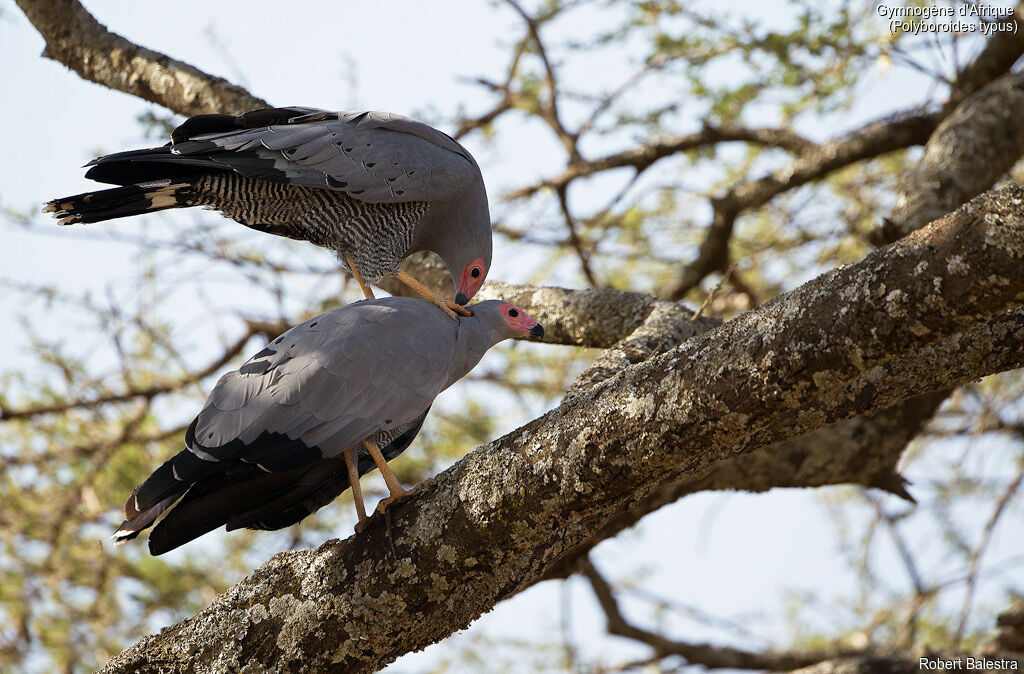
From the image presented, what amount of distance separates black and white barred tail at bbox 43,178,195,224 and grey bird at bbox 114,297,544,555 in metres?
1.11

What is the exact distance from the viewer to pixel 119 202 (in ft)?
12.0

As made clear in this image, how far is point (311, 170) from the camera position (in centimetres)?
384

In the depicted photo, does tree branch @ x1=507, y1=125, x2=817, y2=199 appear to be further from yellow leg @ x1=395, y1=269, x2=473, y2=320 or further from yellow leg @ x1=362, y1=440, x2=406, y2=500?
yellow leg @ x1=362, y1=440, x2=406, y2=500

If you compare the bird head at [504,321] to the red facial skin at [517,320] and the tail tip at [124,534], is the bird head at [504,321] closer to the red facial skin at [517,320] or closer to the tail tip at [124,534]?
the red facial skin at [517,320]

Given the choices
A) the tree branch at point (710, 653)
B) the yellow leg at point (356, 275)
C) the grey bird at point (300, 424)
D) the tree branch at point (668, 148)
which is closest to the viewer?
the grey bird at point (300, 424)

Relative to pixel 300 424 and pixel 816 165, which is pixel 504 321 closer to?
pixel 300 424

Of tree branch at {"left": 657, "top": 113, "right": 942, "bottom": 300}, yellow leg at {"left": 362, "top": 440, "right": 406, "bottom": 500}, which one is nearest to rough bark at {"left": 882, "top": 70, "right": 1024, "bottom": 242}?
tree branch at {"left": 657, "top": 113, "right": 942, "bottom": 300}

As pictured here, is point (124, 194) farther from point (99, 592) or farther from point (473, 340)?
point (99, 592)

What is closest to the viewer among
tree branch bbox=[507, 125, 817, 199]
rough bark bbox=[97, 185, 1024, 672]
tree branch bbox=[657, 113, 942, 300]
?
rough bark bbox=[97, 185, 1024, 672]

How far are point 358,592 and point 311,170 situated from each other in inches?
77.7

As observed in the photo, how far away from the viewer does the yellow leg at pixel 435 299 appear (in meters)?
3.69

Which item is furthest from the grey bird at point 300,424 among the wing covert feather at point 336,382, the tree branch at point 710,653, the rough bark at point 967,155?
the rough bark at point 967,155

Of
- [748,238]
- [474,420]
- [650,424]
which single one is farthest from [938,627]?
[650,424]

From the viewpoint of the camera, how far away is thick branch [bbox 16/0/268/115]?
4855 mm
